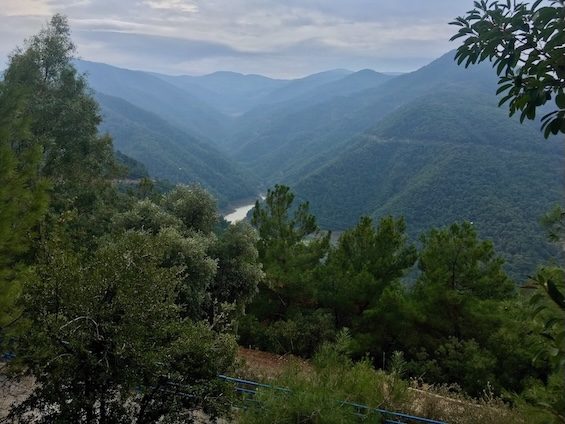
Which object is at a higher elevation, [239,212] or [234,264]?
[234,264]

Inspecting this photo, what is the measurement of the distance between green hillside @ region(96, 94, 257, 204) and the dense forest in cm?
8629

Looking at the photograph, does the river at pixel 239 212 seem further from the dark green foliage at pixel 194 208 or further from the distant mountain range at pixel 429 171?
the dark green foliage at pixel 194 208

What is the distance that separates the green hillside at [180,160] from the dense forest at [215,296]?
283 feet

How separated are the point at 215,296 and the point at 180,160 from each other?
387 ft

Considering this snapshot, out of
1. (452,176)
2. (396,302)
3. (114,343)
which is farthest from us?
(452,176)

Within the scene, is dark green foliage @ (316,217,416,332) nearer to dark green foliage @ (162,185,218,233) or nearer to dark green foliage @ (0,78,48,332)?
dark green foliage @ (162,185,218,233)

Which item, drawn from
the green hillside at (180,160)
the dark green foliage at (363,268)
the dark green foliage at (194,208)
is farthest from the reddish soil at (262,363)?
the green hillside at (180,160)

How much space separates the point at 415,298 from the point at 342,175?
94325 mm

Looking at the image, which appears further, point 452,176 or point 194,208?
point 452,176

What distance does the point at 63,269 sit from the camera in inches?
165

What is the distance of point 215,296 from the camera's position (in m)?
10.1

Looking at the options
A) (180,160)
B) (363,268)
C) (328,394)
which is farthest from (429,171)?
(328,394)

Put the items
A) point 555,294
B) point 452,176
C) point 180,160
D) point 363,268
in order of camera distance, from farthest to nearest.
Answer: point 180,160 < point 452,176 < point 363,268 < point 555,294

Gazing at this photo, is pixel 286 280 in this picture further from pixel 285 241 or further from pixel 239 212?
pixel 239 212
